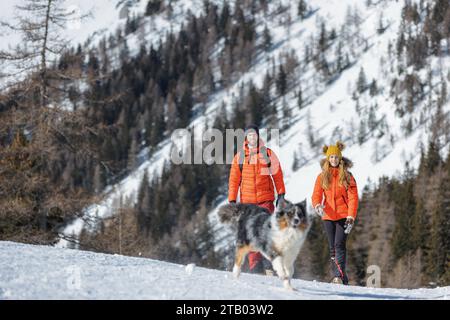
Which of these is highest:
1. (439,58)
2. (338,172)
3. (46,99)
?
(439,58)

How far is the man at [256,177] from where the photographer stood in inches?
346

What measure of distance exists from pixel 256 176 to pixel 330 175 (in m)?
1.08

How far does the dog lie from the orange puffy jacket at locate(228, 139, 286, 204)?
1851mm

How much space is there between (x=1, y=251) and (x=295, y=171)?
126m

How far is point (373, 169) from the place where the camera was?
120 m

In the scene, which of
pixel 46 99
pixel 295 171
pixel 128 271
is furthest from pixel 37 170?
pixel 295 171

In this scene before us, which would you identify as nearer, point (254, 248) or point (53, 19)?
point (254, 248)

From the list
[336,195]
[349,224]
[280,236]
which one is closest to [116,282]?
[280,236]

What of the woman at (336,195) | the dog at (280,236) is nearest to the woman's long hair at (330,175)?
the woman at (336,195)

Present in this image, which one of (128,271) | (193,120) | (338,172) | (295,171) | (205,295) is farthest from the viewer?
(193,120)

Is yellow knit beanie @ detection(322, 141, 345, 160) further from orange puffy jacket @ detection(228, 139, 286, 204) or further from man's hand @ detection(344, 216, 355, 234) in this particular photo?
man's hand @ detection(344, 216, 355, 234)

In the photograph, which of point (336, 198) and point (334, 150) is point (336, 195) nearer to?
point (336, 198)

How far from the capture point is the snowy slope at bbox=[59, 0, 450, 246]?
122m

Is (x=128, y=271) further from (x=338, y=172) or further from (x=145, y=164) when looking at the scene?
(x=145, y=164)
